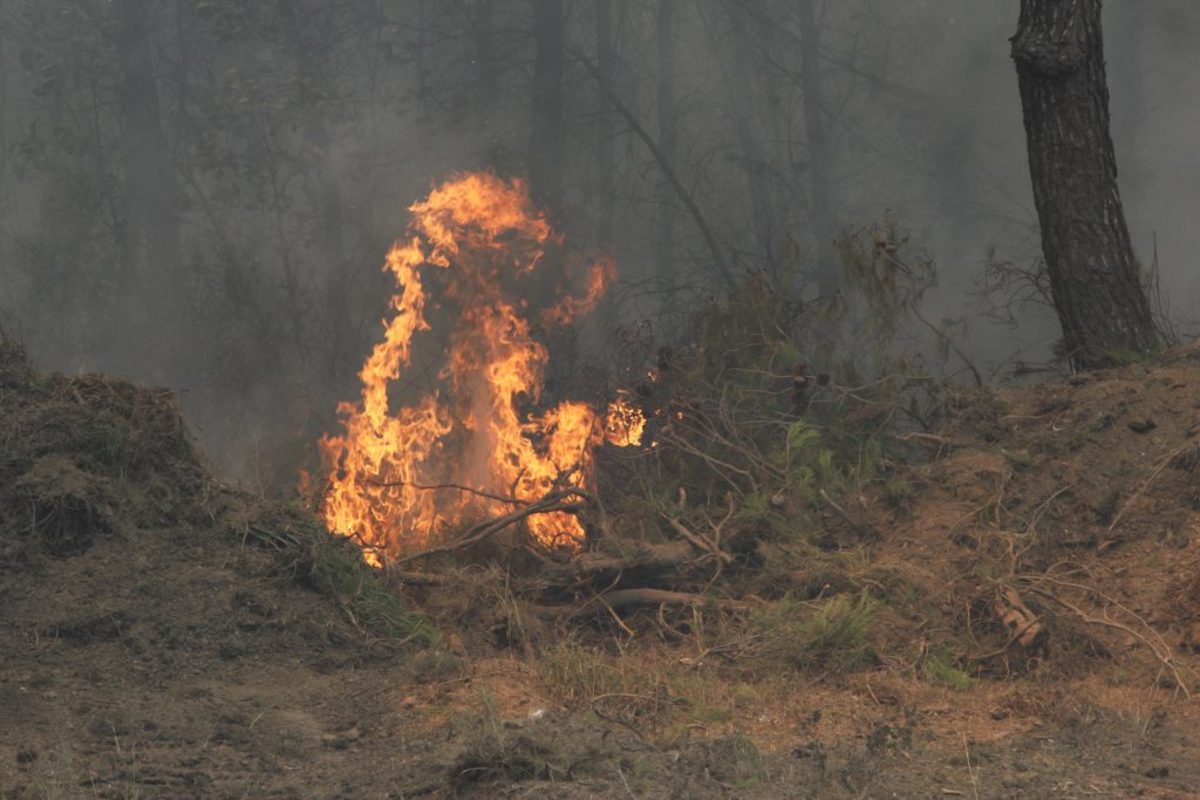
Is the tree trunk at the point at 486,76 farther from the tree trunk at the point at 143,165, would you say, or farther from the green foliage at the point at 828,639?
the green foliage at the point at 828,639

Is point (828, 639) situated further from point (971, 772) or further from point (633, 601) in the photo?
point (971, 772)

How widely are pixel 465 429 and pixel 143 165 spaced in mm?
13911

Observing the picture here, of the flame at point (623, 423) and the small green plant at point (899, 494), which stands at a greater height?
the flame at point (623, 423)

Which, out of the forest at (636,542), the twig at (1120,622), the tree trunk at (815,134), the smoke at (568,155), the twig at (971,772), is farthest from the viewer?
the smoke at (568,155)

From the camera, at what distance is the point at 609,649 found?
6.92 metres

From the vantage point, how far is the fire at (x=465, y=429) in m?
8.55

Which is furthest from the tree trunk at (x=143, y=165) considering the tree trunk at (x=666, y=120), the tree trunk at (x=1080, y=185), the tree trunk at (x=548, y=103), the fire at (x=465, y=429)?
the tree trunk at (x=1080, y=185)

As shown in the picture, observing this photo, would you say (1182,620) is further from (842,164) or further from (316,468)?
(842,164)

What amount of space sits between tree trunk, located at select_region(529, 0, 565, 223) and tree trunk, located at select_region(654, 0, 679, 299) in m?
1.59

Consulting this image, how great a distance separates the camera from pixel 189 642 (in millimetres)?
6090

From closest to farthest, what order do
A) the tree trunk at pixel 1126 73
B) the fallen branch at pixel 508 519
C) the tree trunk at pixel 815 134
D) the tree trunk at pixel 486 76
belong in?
the fallen branch at pixel 508 519, the tree trunk at pixel 815 134, the tree trunk at pixel 486 76, the tree trunk at pixel 1126 73

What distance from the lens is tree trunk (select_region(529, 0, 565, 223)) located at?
61.3 feet

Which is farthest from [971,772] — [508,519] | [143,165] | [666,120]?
[143,165]

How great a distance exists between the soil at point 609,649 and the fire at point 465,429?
1404 mm
